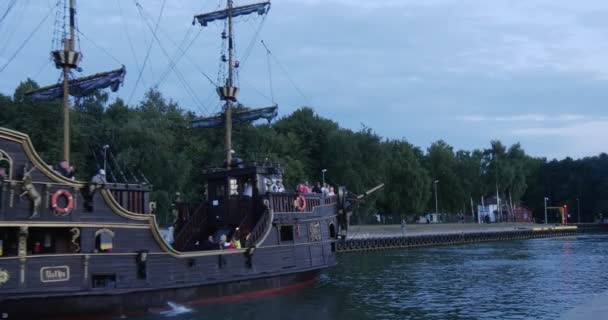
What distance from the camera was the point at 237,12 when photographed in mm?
32000

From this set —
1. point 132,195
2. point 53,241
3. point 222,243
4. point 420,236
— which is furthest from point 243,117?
point 420,236

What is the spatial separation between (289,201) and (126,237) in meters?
8.50

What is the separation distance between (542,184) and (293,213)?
104m

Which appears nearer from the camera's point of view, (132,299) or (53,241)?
(53,241)

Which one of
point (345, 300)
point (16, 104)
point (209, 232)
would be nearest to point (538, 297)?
point (345, 300)

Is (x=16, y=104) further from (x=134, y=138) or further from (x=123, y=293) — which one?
(x=123, y=293)

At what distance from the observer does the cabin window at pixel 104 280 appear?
18811 millimetres

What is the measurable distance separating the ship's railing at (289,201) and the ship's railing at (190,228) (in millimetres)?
3188

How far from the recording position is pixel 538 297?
25.6 metres

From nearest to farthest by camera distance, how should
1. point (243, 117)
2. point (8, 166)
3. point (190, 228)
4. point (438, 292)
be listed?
1. point (8, 166)
2. point (190, 228)
3. point (438, 292)
4. point (243, 117)

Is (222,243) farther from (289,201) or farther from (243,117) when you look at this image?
(243,117)

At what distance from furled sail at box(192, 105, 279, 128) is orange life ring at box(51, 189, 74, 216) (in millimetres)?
15069

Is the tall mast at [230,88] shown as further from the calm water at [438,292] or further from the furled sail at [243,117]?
the calm water at [438,292]

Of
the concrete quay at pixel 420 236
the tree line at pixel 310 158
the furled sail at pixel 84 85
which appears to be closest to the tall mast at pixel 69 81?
the furled sail at pixel 84 85
